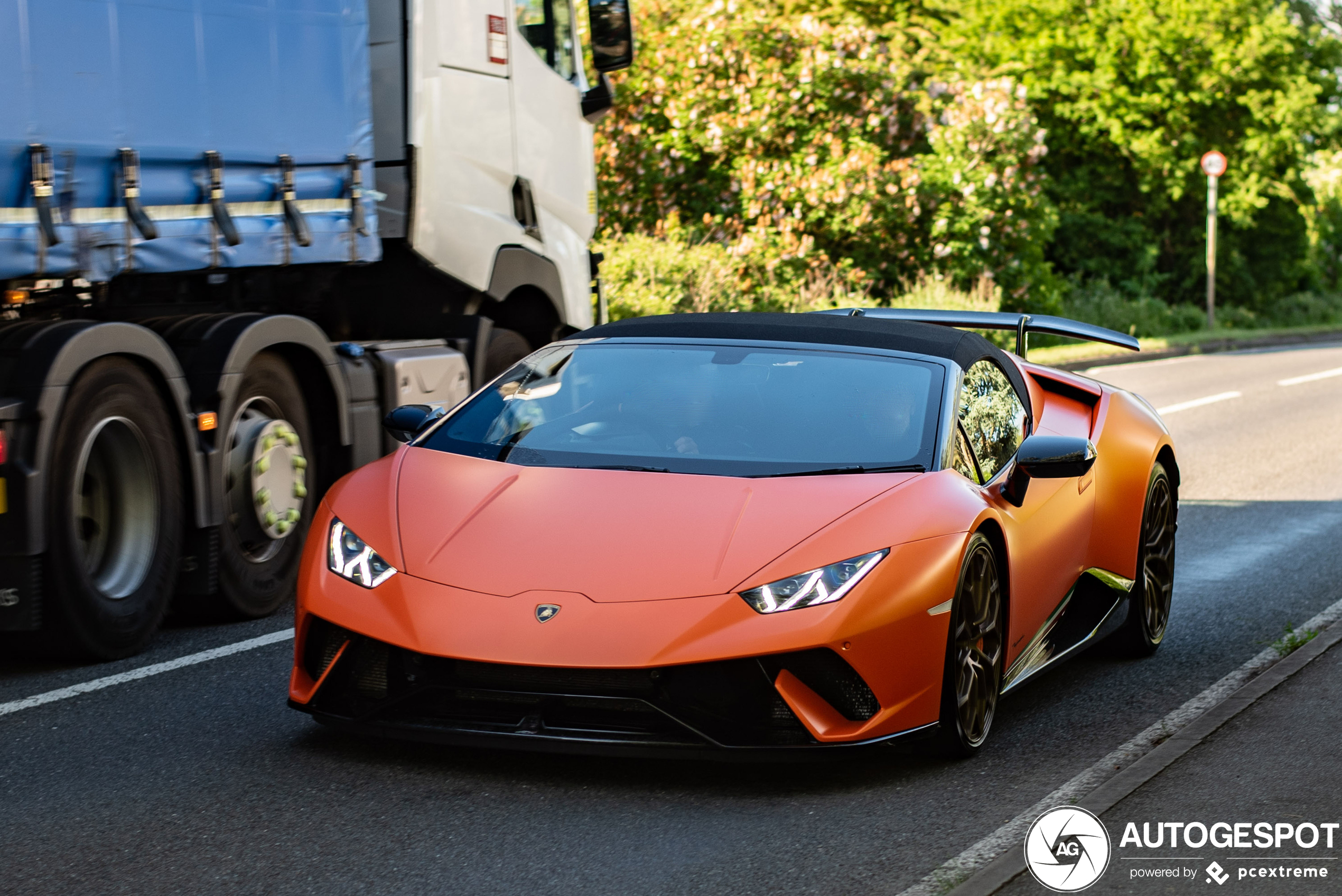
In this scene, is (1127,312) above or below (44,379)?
below

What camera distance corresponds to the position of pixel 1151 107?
119ft

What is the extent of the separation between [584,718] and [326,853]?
789 mm

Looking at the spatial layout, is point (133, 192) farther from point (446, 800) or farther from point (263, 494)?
point (446, 800)

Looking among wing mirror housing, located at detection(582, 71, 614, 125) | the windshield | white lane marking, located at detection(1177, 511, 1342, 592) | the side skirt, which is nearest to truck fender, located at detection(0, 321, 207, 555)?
the windshield

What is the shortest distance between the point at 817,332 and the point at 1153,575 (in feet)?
6.36

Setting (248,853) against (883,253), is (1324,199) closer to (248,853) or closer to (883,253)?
(883,253)

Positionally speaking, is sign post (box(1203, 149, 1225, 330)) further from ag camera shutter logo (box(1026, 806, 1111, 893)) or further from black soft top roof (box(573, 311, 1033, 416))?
ag camera shutter logo (box(1026, 806, 1111, 893))

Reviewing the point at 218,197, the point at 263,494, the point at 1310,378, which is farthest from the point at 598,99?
the point at 1310,378

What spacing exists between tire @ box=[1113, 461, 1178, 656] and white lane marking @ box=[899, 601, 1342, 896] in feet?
1.32

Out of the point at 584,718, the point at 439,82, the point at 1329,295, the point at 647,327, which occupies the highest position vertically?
the point at 439,82

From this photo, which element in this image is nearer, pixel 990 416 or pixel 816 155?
pixel 990 416

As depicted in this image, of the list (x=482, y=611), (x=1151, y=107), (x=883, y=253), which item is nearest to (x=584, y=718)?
(x=482, y=611)

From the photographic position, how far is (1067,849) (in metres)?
4.47

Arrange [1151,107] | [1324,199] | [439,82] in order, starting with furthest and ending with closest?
[1324,199], [1151,107], [439,82]
